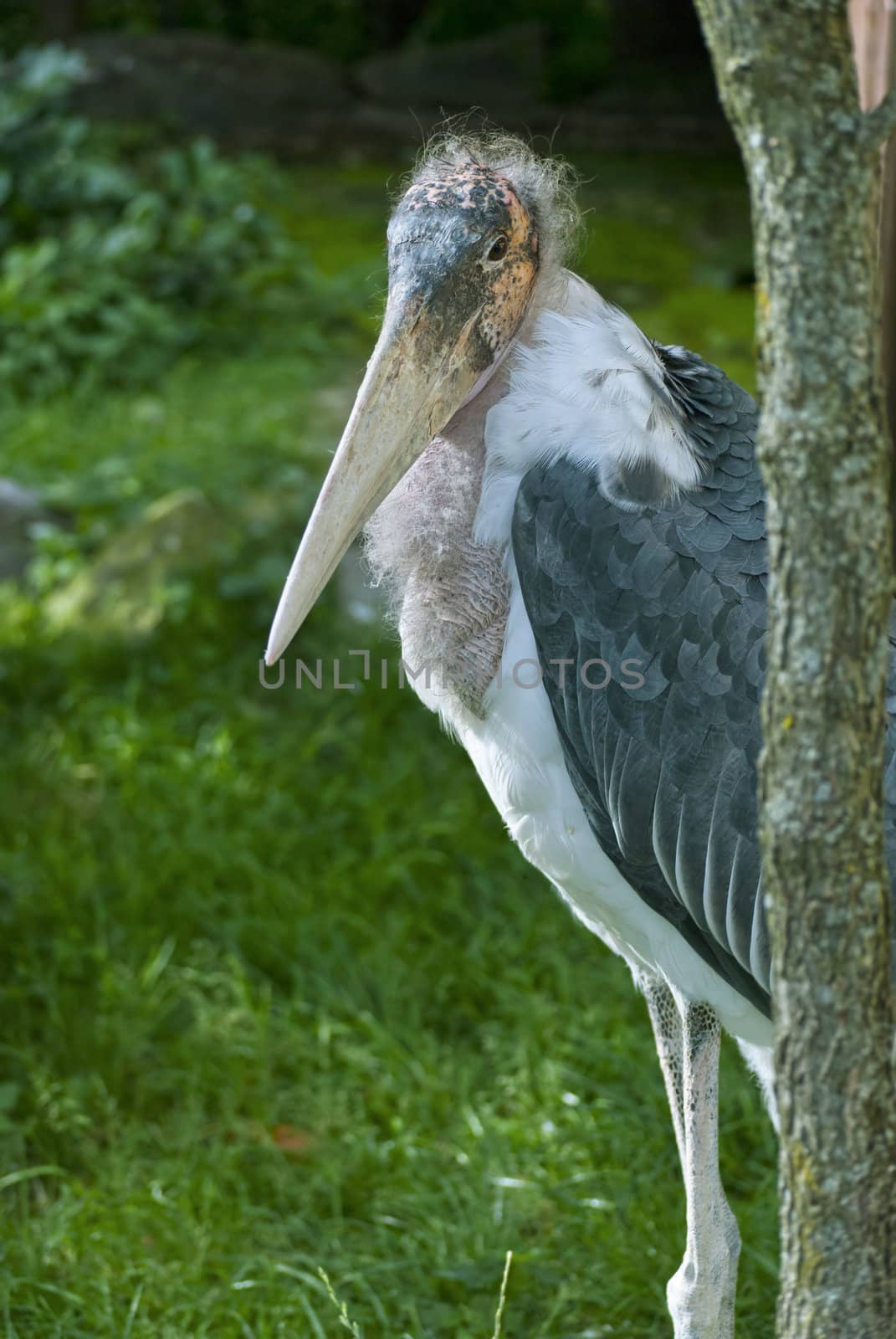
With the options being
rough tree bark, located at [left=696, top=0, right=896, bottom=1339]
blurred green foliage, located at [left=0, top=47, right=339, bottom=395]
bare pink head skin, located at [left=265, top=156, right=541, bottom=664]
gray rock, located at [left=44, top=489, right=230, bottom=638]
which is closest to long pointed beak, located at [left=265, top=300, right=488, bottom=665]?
bare pink head skin, located at [left=265, top=156, right=541, bottom=664]

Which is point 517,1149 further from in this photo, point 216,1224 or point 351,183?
point 351,183

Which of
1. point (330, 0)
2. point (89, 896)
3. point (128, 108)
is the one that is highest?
point (330, 0)

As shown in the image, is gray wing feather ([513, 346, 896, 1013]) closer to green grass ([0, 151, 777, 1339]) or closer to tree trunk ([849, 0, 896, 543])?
green grass ([0, 151, 777, 1339])

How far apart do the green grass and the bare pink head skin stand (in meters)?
0.98

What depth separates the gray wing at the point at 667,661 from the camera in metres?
2.00

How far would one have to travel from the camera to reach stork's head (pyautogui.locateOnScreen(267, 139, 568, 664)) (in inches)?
80.0

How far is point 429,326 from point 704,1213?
1.34 meters

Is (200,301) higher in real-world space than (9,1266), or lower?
higher

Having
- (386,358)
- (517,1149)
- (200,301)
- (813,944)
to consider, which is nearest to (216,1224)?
(517,1149)

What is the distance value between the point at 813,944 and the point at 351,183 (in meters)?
9.10

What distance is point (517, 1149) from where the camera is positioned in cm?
Answer: 291

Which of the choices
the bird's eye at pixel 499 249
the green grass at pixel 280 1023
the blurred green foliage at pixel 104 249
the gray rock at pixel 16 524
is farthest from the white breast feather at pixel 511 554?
the blurred green foliage at pixel 104 249

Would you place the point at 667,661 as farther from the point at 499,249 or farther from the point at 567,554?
the point at 499,249

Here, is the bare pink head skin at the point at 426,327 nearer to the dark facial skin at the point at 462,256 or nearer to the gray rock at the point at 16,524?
the dark facial skin at the point at 462,256
